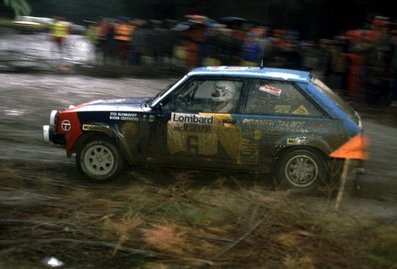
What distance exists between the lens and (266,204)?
19.0 ft

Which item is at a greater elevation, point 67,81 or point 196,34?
point 196,34

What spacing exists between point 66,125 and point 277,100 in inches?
108

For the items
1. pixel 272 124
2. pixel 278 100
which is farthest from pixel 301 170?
pixel 278 100

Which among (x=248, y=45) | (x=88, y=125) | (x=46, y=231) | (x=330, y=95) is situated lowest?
(x=46, y=231)

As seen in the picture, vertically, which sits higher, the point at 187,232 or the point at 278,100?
the point at 278,100

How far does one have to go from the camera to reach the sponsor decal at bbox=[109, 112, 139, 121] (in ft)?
25.0

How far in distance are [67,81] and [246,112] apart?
415 inches

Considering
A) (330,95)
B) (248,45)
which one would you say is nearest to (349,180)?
(330,95)

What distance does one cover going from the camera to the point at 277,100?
751cm

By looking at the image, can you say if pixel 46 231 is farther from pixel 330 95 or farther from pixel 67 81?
pixel 67 81

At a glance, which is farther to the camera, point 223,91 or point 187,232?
point 223,91

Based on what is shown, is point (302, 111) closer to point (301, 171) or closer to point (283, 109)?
point (283, 109)

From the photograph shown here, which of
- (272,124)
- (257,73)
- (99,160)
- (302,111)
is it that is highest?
(257,73)

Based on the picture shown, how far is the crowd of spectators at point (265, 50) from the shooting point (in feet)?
47.1
